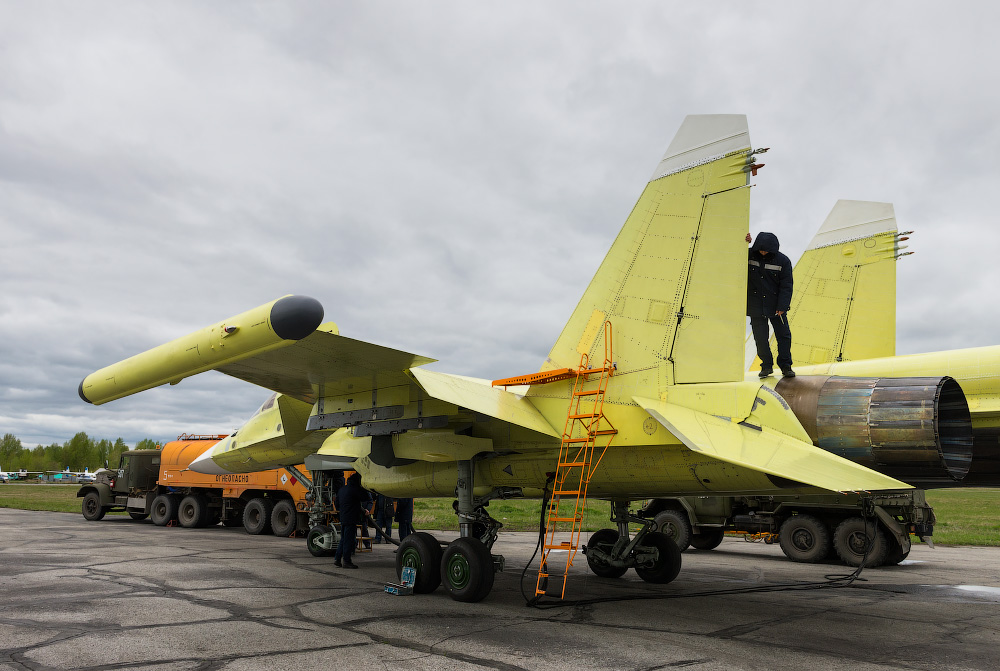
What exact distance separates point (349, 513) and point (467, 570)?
3758 millimetres

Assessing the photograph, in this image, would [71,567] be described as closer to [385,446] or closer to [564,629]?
[385,446]

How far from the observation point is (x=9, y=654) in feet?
17.3

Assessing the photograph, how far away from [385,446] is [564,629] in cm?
366

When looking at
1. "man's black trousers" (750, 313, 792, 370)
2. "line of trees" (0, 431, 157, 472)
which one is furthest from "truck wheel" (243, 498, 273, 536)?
"line of trees" (0, 431, 157, 472)

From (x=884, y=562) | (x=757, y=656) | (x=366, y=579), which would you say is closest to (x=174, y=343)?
(x=366, y=579)

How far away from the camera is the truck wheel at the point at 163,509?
21172mm

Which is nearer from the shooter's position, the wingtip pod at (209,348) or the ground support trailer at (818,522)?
the wingtip pod at (209,348)

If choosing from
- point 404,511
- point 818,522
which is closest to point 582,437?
point 404,511

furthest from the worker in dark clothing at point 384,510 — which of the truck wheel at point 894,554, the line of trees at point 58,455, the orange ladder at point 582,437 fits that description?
the line of trees at point 58,455

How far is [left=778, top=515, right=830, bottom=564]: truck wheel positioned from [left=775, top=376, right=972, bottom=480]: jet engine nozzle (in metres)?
7.47

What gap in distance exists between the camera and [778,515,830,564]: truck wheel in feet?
43.8

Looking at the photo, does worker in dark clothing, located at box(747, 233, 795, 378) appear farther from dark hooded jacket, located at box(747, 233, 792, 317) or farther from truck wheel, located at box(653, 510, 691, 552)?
truck wheel, located at box(653, 510, 691, 552)

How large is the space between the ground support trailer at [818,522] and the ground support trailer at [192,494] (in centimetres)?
851

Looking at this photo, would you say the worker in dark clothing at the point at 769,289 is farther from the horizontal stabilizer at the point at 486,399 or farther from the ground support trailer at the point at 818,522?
the ground support trailer at the point at 818,522
